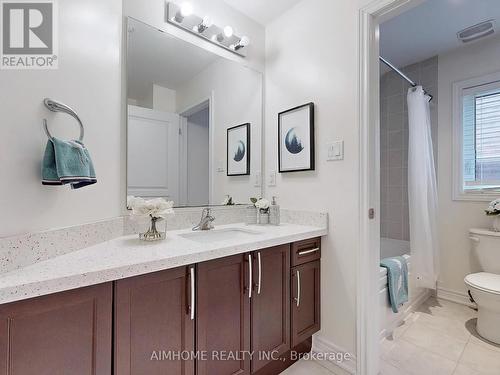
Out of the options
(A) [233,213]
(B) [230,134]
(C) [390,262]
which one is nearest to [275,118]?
(B) [230,134]

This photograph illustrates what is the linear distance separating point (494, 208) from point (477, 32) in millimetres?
1532

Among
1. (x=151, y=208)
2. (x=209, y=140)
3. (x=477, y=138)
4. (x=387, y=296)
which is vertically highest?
(x=477, y=138)

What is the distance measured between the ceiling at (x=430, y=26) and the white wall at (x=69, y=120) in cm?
216

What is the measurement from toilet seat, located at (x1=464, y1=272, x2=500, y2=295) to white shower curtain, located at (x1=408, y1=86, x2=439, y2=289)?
323 mm

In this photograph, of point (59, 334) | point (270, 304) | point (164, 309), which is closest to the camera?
point (59, 334)

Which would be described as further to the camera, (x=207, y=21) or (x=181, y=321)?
(x=207, y=21)

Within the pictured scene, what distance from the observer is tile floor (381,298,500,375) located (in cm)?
153

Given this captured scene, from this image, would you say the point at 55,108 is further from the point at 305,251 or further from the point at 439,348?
the point at 439,348

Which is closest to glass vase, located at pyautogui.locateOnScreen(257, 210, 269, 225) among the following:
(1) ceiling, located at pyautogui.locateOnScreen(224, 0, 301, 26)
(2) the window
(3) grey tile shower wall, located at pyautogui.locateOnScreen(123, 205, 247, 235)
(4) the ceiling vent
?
(3) grey tile shower wall, located at pyautogui.locateOnScreen(123, 205, 247, 235)

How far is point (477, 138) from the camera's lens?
93.8 inches

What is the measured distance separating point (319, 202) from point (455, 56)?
223 centimetres

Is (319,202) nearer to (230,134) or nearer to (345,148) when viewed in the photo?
(345,148)

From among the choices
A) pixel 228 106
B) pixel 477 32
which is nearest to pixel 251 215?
pixel 228 106

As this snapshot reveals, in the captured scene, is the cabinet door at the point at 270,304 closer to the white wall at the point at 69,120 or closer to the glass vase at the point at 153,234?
Result: the glass vase at the point at 153,234
